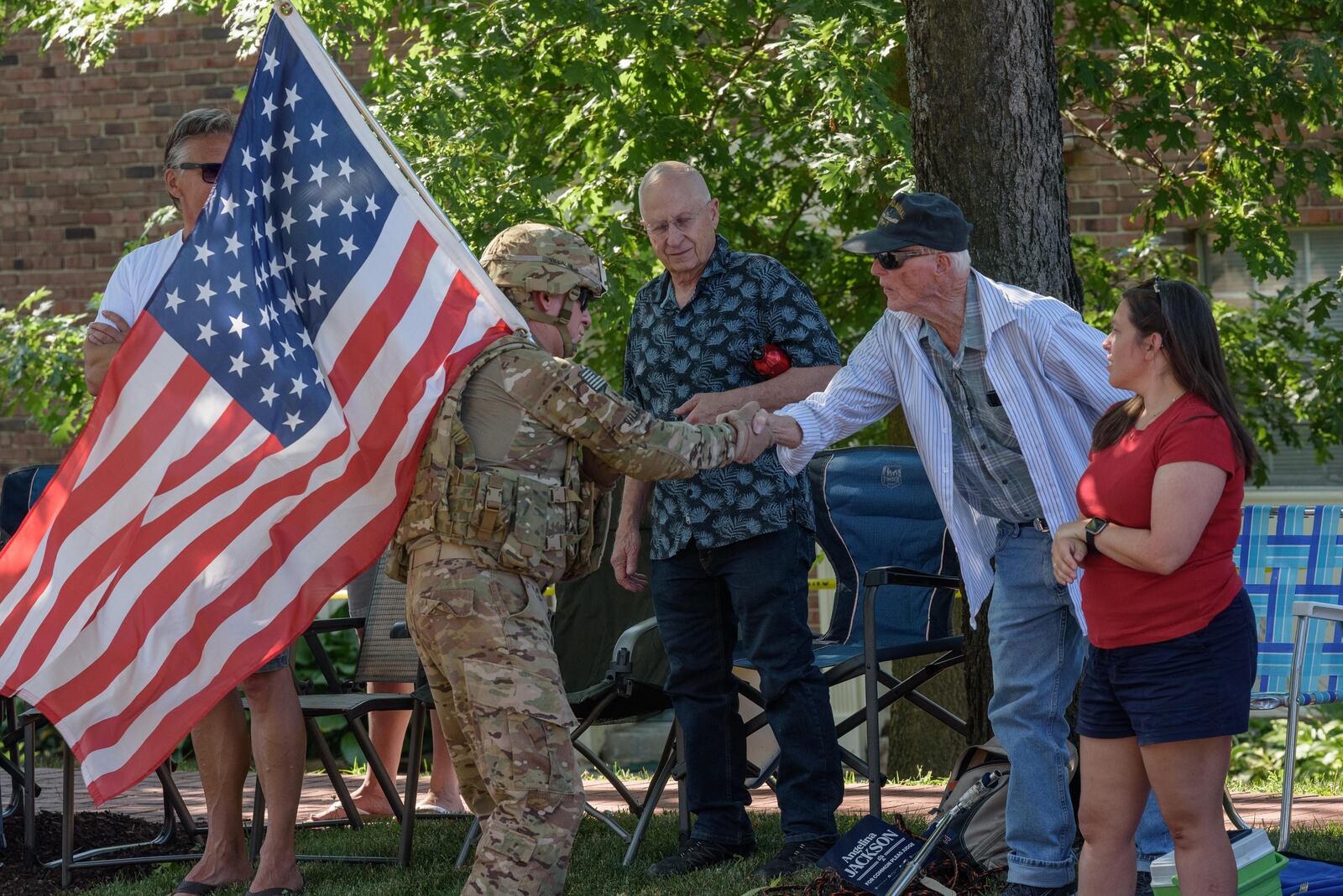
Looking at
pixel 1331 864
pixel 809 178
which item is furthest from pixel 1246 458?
pixel 809 178

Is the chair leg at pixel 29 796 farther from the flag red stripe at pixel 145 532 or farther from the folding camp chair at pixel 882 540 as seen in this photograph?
the folding camp chair at pixel 882 540

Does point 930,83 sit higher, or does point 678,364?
point 930,83

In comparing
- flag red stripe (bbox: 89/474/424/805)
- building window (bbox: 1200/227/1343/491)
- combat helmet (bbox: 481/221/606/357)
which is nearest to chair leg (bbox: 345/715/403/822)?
flag red stripe (bbox: 89/474/424/805)

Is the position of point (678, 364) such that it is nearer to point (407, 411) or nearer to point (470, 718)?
point (407, 411)

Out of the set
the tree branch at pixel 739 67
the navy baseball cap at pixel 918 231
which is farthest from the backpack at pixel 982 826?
the tree branch at pixel 739 67

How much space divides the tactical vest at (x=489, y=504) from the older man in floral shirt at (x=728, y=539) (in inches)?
29.5

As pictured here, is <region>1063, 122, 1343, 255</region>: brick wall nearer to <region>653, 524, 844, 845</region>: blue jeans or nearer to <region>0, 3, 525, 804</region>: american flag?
<region>653, 524, 844, 845</region>: blue jeans

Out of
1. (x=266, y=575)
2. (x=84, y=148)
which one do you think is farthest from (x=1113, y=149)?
(x=84, y=148)

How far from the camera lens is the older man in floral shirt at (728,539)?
462 cm

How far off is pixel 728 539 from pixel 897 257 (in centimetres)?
106

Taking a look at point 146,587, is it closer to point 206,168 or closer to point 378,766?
point 206,168

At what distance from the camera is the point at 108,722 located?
14.2 ft

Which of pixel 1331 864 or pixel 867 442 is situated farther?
pixel 867 442

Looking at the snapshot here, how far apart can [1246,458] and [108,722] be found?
10.1 feet
